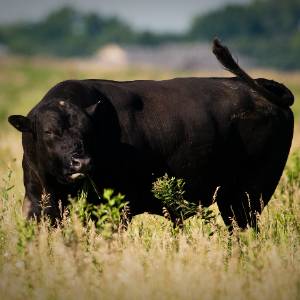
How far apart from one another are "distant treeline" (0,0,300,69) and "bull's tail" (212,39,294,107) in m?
122

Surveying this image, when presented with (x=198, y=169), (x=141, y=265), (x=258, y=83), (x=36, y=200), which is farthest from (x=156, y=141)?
(x=141, y=265)

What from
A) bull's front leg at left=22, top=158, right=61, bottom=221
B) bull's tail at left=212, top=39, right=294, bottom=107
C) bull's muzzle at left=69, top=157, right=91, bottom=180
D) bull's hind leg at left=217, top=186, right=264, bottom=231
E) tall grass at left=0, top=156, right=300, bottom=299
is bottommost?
tall grass at left=0, top=156, right=300, bottom=299

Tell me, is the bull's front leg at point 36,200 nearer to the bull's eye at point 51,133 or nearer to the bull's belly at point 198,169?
the bull's eye at point 51,133

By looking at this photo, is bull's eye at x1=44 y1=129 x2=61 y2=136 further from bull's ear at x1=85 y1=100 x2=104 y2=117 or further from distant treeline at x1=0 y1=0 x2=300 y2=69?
distant treeline at x1=0 y1=0 x2=300 y2=69

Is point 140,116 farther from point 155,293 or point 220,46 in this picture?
point 155,293

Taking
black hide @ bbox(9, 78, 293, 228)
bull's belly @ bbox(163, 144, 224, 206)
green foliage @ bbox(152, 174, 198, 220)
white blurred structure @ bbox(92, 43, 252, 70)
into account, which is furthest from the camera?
white blurred structure @ bbox(92, 43, 252, 70)

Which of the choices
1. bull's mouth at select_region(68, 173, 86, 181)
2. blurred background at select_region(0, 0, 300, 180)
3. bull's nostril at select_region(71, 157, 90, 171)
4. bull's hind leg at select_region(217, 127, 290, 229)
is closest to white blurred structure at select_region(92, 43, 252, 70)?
blurred background at select_region(0, 0, 300, 180)

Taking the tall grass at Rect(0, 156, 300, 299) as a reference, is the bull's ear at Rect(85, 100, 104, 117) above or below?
above

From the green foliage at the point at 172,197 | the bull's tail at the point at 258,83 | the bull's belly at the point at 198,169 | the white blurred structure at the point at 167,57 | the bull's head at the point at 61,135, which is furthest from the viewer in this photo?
the white blurred structure at the point at 167,57

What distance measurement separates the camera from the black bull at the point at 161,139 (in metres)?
8.36

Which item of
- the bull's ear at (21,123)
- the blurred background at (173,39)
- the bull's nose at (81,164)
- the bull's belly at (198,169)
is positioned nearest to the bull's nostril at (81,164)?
the bull's nose at (81,164)

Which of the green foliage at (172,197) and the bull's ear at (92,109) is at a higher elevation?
the bull's ear at (92,109)

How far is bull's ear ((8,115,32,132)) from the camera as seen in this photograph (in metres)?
8.36

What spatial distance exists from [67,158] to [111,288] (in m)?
2.09
